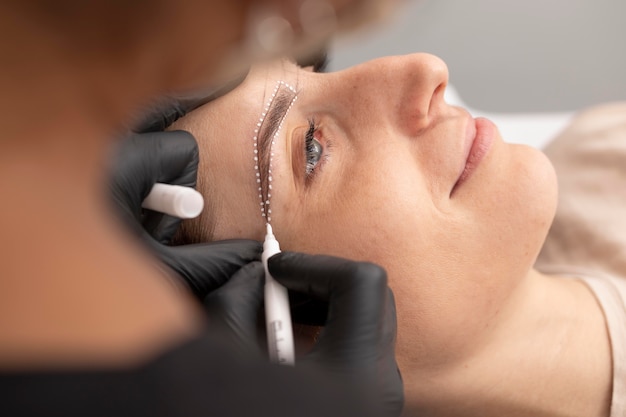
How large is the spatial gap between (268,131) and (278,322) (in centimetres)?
31

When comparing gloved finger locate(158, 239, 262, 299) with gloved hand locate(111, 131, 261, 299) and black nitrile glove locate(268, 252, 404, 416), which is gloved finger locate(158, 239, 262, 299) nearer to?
gloved hand locate(111, 131, 261, 299)

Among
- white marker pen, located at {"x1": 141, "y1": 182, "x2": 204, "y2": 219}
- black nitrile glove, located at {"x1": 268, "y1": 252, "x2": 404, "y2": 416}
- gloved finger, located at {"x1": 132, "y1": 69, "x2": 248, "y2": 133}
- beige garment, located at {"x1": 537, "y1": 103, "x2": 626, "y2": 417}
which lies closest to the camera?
Result: black nitrile glove, located at {"x1": 268, "y1": 252, "x2": 404, "y2": 416}

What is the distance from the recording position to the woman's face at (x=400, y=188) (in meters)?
0.94

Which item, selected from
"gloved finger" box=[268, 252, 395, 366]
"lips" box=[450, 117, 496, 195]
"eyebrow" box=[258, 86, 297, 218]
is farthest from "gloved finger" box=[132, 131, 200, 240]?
"lips" box=[450, 117, 496, 195]

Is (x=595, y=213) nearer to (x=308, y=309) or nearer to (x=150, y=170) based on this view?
(x=308, y=309)

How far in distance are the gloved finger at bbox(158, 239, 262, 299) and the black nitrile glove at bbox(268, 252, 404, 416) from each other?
0.46 feet

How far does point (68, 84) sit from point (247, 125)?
2.22 feet

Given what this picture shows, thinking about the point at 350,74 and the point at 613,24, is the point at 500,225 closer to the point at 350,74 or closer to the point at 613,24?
the point at 350,74

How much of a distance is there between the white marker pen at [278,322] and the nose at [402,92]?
11.3 inches

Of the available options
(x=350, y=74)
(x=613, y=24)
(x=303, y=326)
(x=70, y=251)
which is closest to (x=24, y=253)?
(x=70, y=251)

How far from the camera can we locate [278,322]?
0.84m

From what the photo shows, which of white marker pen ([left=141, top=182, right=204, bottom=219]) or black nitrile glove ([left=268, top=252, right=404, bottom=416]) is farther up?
white marker pen ([left=141, top=182, right=204, bottom=219])

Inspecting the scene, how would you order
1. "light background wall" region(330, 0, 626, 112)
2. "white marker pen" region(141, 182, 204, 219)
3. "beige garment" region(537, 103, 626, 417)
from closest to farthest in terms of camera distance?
"white marker pen" region(141, 182, 204, 219) → "beige garment" region(537, 103, 626, 417) → "light background wall" region(330, 0, 626, 112)

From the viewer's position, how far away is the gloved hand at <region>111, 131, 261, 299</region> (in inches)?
34.5
